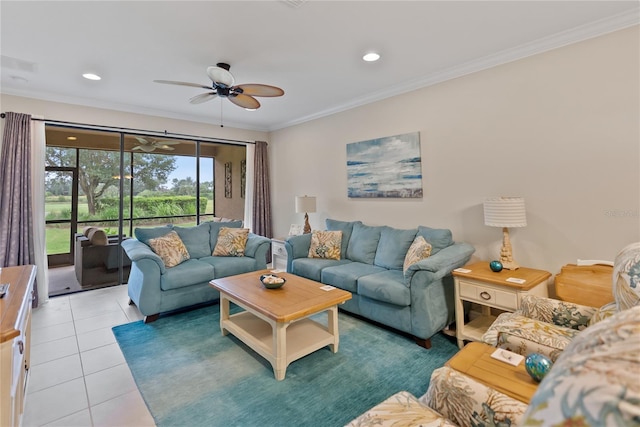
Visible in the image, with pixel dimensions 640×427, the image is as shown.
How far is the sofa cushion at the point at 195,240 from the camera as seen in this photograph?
4.00 m

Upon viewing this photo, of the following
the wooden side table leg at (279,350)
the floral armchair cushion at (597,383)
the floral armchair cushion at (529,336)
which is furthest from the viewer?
the wooden side table leg at (279,350)

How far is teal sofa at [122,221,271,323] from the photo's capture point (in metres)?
3.11

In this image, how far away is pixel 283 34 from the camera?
2.47 metres

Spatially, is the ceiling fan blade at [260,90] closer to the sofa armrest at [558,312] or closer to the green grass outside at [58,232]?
the sofa armrest at [558,312]

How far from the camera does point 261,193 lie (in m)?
5.69

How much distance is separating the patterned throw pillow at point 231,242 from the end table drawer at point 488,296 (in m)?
2.79

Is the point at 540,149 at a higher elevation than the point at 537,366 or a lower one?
higher

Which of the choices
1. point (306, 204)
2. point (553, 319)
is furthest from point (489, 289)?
point (306, 204)

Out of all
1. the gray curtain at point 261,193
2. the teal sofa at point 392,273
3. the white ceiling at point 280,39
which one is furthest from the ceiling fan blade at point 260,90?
the gray curtain at point 261,193

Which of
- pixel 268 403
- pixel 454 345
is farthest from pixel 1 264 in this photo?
pixel 454 345

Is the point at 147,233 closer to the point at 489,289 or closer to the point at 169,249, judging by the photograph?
the point at 169,249

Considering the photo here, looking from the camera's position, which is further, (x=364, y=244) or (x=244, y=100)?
(x=364, y=244)

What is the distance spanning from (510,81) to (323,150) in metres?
2.62

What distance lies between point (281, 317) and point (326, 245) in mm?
1858
